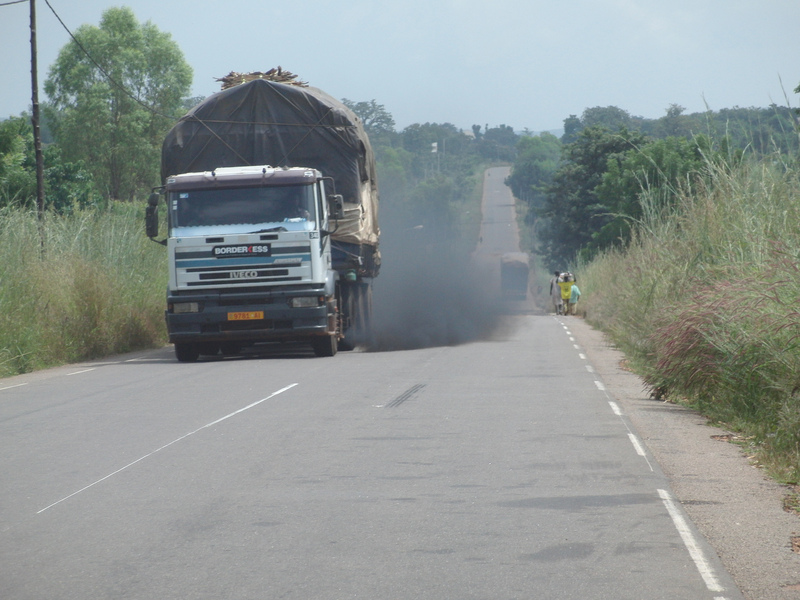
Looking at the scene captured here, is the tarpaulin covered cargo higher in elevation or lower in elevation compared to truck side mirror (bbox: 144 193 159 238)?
higher

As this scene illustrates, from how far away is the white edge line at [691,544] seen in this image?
510 cm

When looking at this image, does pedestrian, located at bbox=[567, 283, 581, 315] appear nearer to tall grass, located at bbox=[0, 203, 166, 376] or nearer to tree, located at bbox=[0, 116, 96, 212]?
tree, located at bbox=[0, 116, 96, 212]

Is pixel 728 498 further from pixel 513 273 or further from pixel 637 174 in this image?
pixel 513 273

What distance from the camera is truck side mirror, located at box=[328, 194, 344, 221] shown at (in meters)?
18.3

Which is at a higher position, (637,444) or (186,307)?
(186,307)

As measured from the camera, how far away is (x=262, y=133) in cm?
1981

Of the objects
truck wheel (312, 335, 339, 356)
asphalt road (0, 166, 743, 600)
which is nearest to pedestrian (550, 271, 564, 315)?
truck wheel (312, 335, 339, 356)

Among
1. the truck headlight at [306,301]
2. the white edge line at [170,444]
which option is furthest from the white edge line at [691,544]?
Result: the truck headlight at [306,301]

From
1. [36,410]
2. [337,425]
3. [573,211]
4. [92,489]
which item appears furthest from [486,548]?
[573,211]

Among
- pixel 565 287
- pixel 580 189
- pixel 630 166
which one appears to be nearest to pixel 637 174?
pixel 630 166

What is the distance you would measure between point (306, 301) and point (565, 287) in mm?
36767

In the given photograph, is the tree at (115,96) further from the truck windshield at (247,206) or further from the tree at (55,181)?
the truck windshield at (247,206)

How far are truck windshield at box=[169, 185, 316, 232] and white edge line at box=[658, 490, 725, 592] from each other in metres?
12.0

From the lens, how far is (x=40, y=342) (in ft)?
61.7
